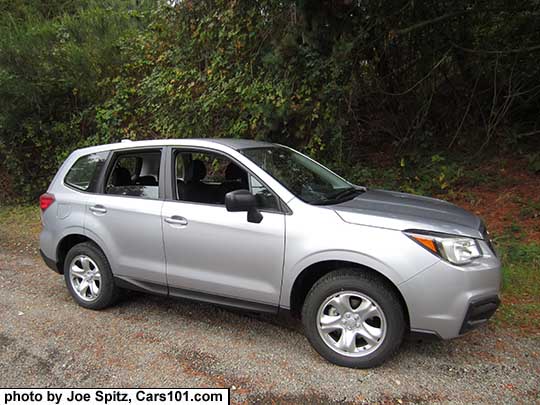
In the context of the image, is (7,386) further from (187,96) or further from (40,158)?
(40,158)

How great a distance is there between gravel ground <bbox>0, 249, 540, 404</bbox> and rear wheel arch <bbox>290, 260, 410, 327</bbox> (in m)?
0.39

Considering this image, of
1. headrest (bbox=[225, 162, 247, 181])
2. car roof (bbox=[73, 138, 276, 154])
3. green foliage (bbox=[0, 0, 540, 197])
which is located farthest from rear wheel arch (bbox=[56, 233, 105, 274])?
green foliage (bbox=[0, 0, 540, 197])

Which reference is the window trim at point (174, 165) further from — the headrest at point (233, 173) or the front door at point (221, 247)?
the headrest at point (233, 173)

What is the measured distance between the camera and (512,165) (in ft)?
25.1

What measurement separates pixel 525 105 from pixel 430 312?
684 centimetres

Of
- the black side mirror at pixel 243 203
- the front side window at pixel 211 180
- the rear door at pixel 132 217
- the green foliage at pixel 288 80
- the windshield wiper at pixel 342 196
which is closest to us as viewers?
the black side mirror at pixel 243 203

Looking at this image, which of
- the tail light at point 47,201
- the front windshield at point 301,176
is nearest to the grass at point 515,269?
the front windshield at point 301,176

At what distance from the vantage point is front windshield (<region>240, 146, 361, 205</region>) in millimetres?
3525

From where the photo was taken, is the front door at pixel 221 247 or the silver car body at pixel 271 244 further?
the front door at pixel 221 247

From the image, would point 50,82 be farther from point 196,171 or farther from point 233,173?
point 233,173

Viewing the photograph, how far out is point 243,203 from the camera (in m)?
3.22

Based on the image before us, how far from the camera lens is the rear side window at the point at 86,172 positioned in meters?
4.29

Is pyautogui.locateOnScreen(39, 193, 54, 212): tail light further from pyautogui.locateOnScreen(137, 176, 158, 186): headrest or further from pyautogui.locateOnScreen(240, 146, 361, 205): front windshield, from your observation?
pyautogui.locateOnScreen(240, 146, 361, 205): front windshield

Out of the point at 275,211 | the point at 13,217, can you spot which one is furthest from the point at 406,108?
the point at 13,217
